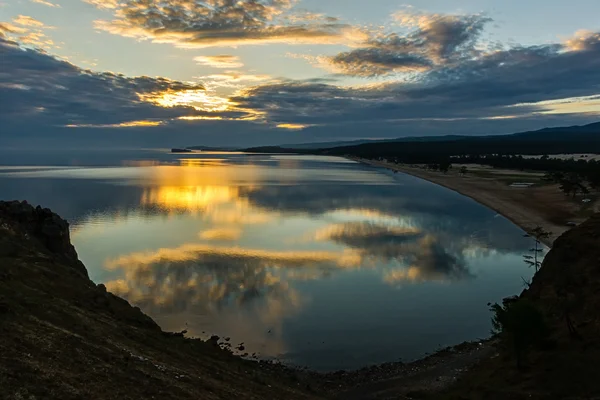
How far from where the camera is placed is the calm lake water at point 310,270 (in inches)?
917

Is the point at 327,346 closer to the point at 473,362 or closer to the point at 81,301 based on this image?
the point at 473,362

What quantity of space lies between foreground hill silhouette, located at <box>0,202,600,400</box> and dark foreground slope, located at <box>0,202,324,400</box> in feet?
0.15

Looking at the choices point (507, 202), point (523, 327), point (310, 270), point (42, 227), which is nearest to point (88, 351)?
point (523, 327)

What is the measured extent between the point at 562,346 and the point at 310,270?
64.3 ft

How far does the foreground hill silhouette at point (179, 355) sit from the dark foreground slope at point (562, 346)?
0.04 metres

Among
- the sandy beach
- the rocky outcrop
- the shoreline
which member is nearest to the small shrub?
the rocky outcrop

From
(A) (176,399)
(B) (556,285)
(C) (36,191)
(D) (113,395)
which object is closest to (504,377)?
(B) (556,285)

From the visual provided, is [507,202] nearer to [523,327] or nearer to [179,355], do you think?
[523,327]

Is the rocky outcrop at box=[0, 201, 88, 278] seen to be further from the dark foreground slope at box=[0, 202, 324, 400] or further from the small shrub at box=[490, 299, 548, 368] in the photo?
the small shrub at box=[490, 299, 548, 368]

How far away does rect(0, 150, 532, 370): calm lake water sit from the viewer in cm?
2330

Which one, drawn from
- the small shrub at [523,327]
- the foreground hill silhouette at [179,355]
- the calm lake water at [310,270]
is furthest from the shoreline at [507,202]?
the small shrub at [523,327]

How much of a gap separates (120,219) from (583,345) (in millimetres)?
51461

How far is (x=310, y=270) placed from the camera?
3478 cm

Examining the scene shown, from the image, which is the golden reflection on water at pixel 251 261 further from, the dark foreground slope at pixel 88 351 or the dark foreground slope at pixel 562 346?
the dark foreground slope at pixel 562 346
